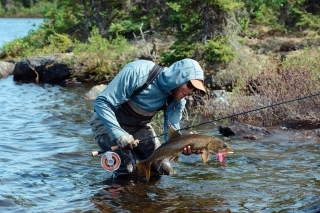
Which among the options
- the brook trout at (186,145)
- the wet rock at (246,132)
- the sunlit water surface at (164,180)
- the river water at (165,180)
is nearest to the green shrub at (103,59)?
the river water at (165,180)

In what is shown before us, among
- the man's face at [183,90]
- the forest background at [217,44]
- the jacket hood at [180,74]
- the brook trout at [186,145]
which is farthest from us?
the forest background at [217,44]

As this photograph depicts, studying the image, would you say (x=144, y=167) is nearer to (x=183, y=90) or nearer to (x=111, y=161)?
(x=111, y=161)

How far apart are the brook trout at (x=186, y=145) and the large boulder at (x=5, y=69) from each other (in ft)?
62.8

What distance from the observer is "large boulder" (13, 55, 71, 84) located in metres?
23.1

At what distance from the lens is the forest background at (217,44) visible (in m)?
12.8

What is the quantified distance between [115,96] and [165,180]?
1.96 m

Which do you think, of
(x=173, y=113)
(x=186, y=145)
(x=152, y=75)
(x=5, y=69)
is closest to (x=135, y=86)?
(x=152, y=75)

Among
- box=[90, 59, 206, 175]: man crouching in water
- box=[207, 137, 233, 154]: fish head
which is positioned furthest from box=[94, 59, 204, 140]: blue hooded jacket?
box=[207, 137, 233, 154]: fish head

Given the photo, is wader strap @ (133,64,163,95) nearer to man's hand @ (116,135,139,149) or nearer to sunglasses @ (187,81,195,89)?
sunglasses @ (187,81,195,89)

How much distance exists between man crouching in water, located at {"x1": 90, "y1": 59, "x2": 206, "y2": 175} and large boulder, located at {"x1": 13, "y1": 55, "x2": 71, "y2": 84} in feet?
49.7

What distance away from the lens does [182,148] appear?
7535 millimetres

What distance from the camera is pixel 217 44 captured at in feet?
57.8

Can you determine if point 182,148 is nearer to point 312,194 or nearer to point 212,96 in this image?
point 312,194

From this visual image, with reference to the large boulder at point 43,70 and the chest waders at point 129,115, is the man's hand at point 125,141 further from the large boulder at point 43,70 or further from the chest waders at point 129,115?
the large boulder at point 43,70
